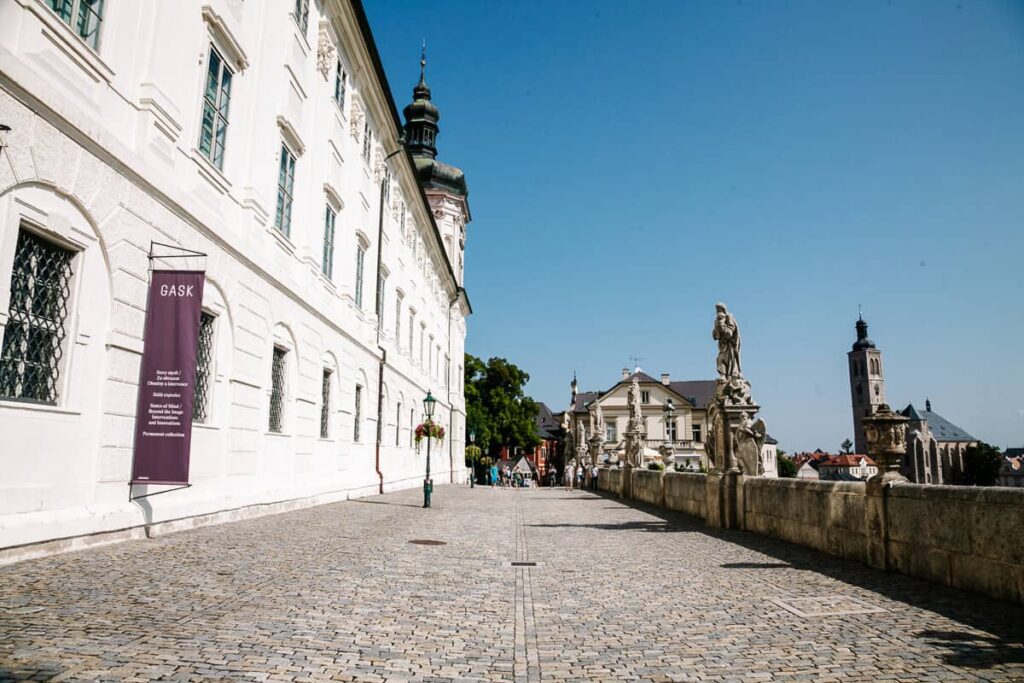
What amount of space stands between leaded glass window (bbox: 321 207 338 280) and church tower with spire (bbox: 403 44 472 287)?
1356 inches

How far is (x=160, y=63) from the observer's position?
33.8 feet

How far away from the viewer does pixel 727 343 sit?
15.2 meters

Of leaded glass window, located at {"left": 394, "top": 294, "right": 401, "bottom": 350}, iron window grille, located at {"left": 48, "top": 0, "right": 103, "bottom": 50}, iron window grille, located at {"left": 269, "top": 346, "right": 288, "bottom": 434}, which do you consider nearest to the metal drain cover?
iron window grille, located at {"left": 48, "top": 0, "right": 103, "bottom": 50}

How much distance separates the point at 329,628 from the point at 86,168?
6.49 meters

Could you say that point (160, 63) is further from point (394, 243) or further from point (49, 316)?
point (394, 243)

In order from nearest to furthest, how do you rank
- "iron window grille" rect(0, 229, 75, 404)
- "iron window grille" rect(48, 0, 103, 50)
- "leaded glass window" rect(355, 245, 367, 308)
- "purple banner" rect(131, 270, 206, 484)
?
"iron window grille" rect(0, 229, 75, 404) < "iron window grille" rect(48, 0, 103, 50) < "purple banner" rect(131, 270, 206, 484) < "leaded glass window" rect(355, 245, 367, 308)

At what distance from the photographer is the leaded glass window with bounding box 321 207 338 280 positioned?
1938 cm

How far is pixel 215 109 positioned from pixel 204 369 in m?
4.64

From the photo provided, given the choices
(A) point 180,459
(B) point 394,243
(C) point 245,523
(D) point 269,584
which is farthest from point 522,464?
(D) point 269,584

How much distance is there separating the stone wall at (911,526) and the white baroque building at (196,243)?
931cm

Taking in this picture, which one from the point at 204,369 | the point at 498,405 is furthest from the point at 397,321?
the point at 498,405

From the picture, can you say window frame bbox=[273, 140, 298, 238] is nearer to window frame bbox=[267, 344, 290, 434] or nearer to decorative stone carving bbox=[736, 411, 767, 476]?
window frame bbox=[267, 344, 290, 434]

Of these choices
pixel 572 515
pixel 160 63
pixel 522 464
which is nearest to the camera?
pixel 160 63

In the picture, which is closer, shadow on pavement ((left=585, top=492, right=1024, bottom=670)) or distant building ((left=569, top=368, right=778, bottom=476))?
shadow on pavement ((left=585, top=492, right=1024, bottom=670))
